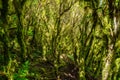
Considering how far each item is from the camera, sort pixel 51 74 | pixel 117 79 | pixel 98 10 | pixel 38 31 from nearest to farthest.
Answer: pixel 98 10
pixel 117 79
pixel 51 74
pixel 38 31

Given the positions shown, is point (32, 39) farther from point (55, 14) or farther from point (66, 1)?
point (66, 1)

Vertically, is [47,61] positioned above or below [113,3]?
below

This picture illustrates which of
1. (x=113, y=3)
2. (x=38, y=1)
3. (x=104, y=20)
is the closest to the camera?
(x=113, y=3)

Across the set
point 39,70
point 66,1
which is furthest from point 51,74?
point 66,1

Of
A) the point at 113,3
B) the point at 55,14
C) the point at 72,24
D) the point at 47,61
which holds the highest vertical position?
the point at 113,3

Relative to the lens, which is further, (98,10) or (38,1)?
(38,1)

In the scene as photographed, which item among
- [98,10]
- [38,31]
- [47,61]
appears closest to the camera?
[98,10]

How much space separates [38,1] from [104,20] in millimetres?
10035

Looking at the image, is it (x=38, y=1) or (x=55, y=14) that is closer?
(x=55, y=14)

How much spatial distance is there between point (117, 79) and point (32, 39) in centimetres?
1192

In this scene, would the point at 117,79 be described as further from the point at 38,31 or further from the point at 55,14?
the point at 38,31

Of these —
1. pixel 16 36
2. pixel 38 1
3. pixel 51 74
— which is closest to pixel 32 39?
pixel 38 1

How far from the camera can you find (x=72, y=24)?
90.0 ft

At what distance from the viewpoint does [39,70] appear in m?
21.4
